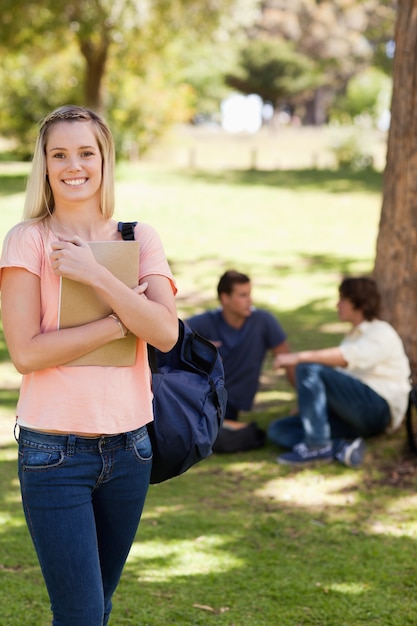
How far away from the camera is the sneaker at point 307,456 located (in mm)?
5949

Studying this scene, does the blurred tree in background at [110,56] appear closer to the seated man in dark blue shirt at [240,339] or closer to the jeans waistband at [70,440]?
the seated man in dark blue shirt at [240,339]

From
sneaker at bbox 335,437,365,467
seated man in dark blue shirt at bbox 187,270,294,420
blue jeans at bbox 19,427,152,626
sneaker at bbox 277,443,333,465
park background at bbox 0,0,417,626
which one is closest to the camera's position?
blue jeans at bbox 19,427,152,626

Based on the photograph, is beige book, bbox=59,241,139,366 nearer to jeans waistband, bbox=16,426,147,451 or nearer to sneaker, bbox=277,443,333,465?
jeans waistband, bbox=16,426,147,451

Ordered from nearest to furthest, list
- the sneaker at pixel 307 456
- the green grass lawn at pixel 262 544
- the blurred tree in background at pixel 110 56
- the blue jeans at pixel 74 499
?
Result: 1. the blue jeans at pixel 74 499
2. the green grass lawn at pixel 262 544
3. the sneaker at pixel 307 456
4. the blurred tree in background at pixel 110 56

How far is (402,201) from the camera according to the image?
643 centimetres

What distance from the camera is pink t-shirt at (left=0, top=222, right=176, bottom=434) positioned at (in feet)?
8.05

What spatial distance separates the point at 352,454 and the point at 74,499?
366 centimetres

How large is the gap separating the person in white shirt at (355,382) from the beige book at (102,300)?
356 cm

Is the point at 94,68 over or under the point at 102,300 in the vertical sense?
over

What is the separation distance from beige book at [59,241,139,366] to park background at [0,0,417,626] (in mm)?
1766

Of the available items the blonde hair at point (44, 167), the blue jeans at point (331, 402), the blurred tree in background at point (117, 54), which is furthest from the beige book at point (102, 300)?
the blurred tree in background at point (117, 54)

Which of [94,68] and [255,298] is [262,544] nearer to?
[255,298]

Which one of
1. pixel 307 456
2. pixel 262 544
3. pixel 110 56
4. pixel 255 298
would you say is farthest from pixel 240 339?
pixel 110 56

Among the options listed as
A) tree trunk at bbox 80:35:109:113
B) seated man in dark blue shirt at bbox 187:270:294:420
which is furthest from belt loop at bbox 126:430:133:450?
tree trunk at bbox 80:35:109:113
